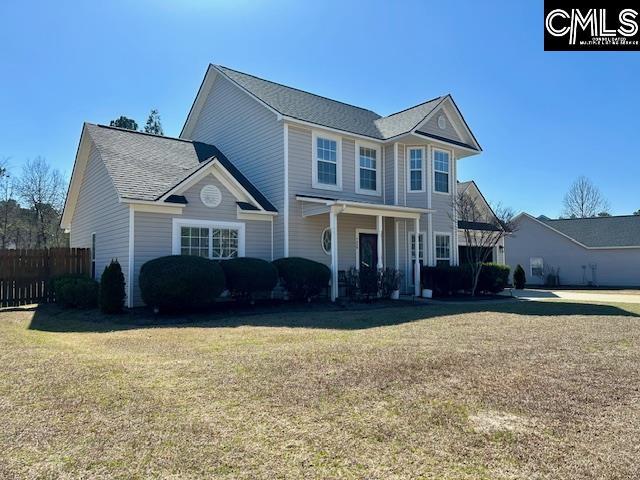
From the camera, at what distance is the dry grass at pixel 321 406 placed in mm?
3217

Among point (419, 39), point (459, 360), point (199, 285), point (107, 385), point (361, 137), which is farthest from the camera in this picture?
point (361, 137)

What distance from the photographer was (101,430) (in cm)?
378

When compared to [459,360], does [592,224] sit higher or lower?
higher

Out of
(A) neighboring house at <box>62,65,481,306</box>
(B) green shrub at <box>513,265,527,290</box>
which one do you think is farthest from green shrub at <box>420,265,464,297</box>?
(B) green shrub at <box>513,265,527,290</box>

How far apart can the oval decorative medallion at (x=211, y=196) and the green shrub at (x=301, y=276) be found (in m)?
2.67

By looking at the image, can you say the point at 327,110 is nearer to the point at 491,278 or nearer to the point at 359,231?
the point at 359,231

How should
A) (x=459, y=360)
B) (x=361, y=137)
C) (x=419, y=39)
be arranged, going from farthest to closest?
(x=361, y=137), (x=419, y=39), (x=459, y=360)

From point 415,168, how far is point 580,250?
2064 centimetres

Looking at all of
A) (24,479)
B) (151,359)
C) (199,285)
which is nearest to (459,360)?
(151,359)

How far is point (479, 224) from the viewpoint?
20.2 meters

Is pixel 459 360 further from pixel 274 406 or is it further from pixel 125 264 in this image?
pixel 125 264

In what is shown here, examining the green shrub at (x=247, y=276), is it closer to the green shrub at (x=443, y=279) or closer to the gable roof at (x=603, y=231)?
the green shrub at (x=443, y=279)

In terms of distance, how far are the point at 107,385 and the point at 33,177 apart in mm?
33311

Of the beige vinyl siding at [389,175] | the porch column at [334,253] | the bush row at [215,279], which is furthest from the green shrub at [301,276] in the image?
the beige vinyl siding at [389,175]
